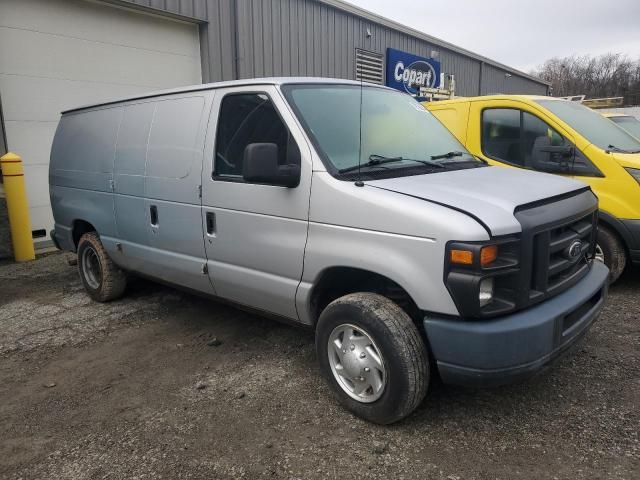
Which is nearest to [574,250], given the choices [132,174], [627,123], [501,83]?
[132,174]

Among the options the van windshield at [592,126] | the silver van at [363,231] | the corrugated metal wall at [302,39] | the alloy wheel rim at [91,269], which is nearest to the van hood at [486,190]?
the silver van at [363,231]

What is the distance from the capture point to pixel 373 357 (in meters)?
2.92

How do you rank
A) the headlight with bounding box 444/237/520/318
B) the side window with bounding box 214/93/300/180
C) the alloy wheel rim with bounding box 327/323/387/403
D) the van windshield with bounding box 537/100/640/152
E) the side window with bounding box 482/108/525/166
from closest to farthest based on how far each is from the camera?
the headlight with bounding box 444/237/520/318
the alloy wheel rim with bounding box 327/323/387/403
the side window with bounding box 214/93/300/180
the van windshield with bounding box 537/100/640/152
the side window with bounding box 482/108/525/166

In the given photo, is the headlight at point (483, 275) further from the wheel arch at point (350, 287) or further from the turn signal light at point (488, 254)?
the wheel arch at point (350, 287)

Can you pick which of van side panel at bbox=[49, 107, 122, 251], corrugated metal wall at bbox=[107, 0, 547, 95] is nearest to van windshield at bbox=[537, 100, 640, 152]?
van side panel at bbox=[49, 107, 122, 251]

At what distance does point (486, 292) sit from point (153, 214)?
288 cm

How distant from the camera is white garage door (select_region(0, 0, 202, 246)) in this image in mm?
7434

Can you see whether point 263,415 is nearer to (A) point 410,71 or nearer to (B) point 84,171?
(B) point 84,171

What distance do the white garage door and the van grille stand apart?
24.7 ft

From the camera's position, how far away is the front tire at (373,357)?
9.04 feet

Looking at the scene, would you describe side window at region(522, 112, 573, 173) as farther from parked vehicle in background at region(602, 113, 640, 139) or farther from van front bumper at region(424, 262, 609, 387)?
parked vehicle in background at region(602, 113, 640, 139)

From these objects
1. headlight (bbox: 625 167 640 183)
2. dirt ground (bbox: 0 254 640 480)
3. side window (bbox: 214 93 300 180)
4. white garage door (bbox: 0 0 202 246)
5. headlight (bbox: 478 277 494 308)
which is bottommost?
dirt ground (bbox: 0 254 640 480)

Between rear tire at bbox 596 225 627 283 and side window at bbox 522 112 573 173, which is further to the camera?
side window at bbox 522 112 573 173

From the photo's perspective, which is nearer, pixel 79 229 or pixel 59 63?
pixel 79 229
